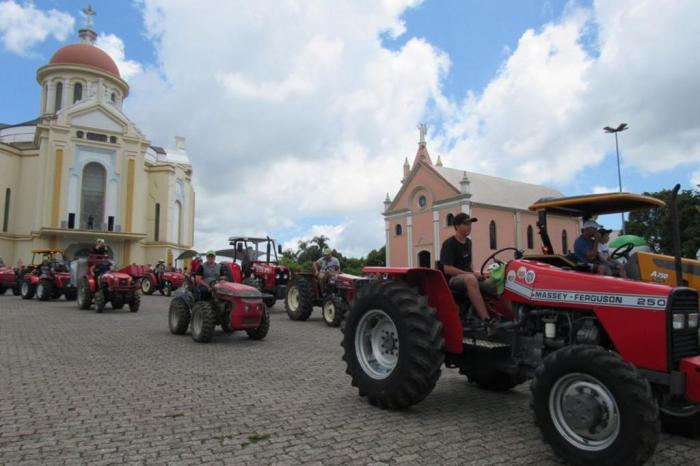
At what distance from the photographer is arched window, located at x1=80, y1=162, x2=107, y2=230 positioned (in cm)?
4072

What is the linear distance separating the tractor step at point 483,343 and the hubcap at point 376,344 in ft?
2.25

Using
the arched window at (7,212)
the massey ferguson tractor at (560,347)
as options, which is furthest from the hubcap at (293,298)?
the arched window at (7,212)

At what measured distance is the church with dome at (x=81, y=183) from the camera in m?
39.2

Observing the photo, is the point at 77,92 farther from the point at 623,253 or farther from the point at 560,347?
the point at 560,347

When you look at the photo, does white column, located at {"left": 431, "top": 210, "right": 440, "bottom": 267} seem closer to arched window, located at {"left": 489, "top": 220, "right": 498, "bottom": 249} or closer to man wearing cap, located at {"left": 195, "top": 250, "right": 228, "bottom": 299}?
arched window, located at {"left": 489, "top": 220, "right": 498, "bottom": 249}

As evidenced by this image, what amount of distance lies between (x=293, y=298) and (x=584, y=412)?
1122 cm

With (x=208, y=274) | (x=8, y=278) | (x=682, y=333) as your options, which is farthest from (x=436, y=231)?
(x=682, y=333)

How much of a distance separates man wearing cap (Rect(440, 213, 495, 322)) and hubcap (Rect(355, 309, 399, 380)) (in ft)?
2.60

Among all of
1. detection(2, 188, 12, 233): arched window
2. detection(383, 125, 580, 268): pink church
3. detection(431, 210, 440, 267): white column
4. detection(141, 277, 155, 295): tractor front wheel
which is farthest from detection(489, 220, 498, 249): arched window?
detection(2, 188, 12, 233): arched window

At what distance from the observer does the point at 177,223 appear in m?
48.1

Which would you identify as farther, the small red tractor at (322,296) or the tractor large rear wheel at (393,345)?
the small red tractor at (322,296)

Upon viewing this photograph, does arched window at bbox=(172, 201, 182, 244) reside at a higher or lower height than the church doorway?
higher

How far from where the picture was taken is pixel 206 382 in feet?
19.1

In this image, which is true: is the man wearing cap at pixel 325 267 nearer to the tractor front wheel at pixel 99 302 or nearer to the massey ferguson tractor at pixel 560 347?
the tractor front wheel at pixel 99 302
